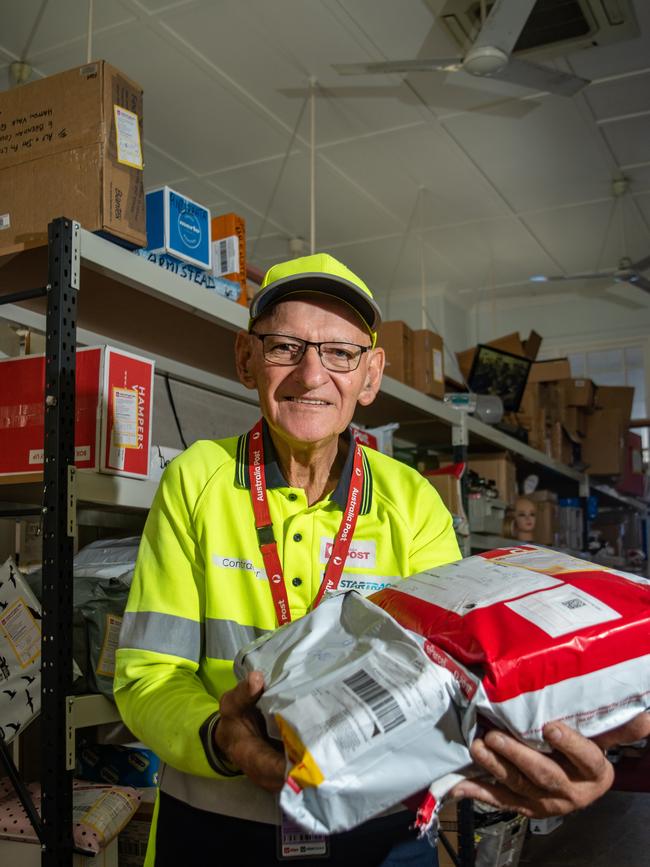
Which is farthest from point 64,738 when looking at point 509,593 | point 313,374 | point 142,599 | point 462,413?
point 462,413

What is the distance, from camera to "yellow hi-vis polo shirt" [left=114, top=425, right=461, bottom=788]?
1.19m

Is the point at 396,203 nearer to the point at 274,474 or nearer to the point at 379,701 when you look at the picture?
the point at 274,474

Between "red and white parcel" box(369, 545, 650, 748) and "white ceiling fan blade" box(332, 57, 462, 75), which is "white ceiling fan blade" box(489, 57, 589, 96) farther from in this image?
"red and white parcel" box(369, 545, 650, 748)

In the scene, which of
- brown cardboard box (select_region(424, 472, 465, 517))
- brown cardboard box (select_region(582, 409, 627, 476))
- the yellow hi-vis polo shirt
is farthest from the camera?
brown cardboard box (select_region(582, 409, 627, 476))

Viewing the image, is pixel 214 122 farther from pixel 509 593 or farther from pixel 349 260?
pixel 509 593

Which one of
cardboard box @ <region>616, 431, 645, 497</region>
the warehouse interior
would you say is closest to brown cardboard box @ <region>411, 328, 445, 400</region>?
the warehouse interior

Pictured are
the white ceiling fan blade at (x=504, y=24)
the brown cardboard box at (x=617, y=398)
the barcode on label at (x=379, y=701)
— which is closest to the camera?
the barcode on label at (x=379, y=701)

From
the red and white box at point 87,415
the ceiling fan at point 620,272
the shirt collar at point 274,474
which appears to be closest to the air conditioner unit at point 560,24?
the ceiling fan at point 620,272

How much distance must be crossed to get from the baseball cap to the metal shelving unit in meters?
0.55

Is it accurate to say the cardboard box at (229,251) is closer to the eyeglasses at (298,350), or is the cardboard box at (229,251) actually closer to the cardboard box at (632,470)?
the eyeglasses at (298,350)

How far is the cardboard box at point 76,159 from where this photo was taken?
1855 mm

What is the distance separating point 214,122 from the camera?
16.4 feet

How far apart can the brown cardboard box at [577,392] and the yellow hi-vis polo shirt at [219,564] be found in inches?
203

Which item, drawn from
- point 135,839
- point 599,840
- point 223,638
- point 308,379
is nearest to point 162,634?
point 223,638
